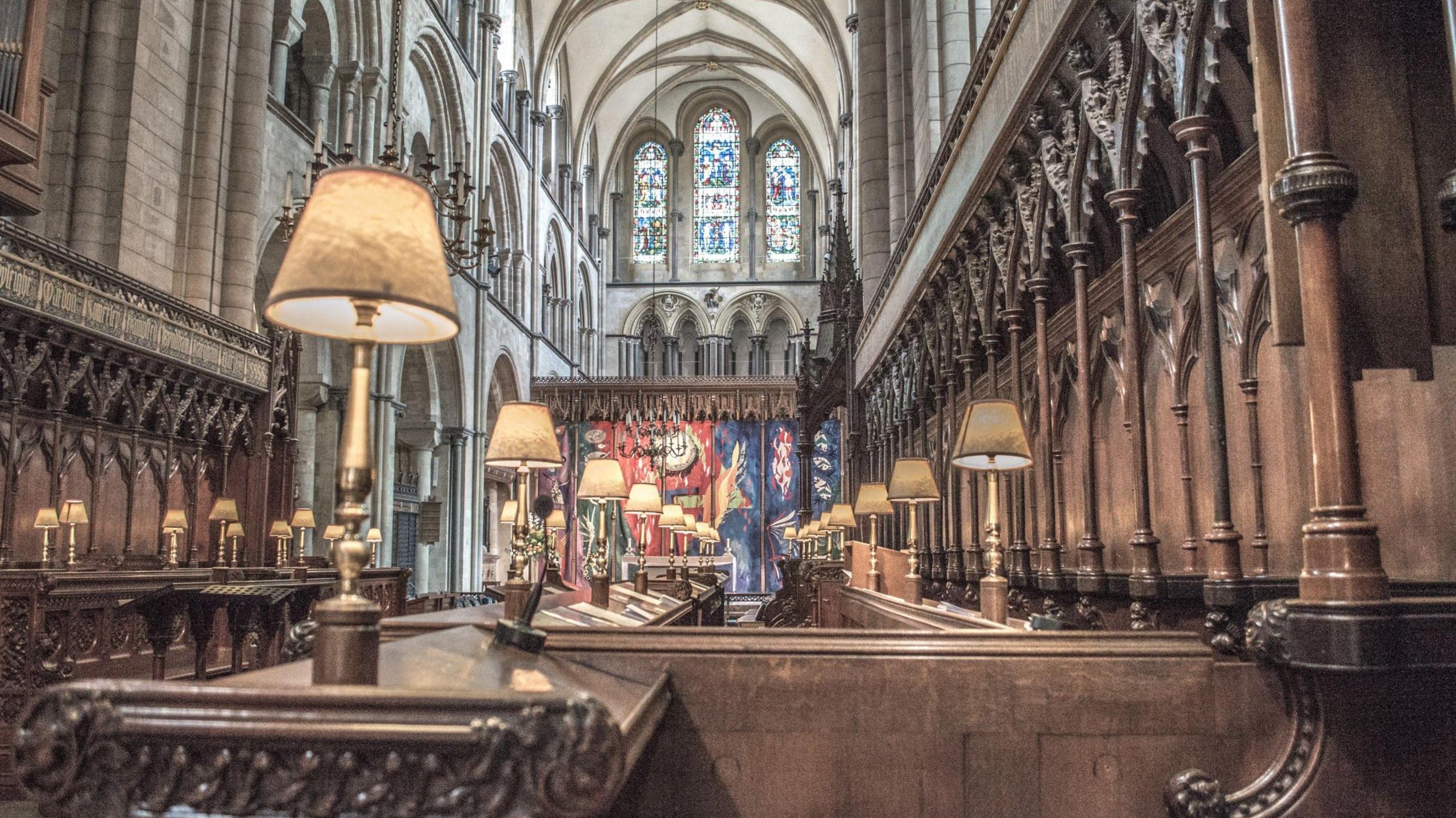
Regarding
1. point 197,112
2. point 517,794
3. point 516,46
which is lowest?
point 517,794

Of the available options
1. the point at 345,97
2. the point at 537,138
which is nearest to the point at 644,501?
the point at 345,97

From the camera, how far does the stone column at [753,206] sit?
123 feet

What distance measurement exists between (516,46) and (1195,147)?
81.6 feet

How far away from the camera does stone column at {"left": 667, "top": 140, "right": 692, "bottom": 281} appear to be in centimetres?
3747

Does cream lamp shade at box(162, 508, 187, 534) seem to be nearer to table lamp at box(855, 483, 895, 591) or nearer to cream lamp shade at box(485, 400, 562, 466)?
table lamp at box(855, 483, 895, 591)

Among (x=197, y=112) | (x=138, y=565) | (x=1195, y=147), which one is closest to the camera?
(x=1195, y=147)

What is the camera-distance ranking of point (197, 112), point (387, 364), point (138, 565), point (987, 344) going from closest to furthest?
point (987, 344), point (138, 565), point (197, 112), point (387, 364)

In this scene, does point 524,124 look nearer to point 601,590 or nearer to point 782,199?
point 782,199

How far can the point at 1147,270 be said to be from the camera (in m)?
5.89

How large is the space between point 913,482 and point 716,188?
34.0m

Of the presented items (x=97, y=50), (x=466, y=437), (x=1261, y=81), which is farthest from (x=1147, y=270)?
(x=466, y=437)

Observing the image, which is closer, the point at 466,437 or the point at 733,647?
the point at 733,647

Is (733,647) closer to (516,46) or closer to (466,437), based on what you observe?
(466,437)

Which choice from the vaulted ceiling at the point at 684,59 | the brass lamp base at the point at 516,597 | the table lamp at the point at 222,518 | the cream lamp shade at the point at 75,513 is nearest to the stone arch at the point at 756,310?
the vaulted ceiling at the point at 684,59
